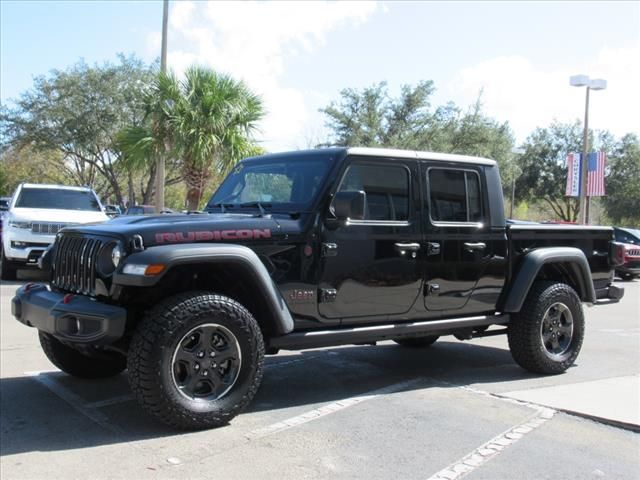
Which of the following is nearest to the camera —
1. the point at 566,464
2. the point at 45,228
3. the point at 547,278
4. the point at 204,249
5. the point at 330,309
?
the point at 566,464

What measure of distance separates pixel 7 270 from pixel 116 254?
9683 millimetres

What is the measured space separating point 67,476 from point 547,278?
4.74 metres

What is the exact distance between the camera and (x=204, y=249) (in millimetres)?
4191

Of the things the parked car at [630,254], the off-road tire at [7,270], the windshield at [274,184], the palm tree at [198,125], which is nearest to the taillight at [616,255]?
the windshield at [274,184]

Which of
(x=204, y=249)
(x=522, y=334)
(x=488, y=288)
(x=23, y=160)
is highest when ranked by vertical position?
(x=23, y=160)

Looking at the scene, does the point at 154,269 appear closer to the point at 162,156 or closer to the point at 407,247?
the point at 407,247

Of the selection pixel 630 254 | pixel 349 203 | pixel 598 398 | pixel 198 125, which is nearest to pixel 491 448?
pixel 598 398

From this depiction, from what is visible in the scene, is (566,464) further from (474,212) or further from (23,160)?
(23,160)

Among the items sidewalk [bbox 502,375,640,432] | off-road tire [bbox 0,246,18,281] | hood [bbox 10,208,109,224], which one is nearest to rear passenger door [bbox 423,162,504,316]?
sidewalk [bbox 502,375,640,432]

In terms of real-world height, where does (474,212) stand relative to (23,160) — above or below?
below

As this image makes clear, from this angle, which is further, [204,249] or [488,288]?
[488,288]

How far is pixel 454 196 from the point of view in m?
5.66

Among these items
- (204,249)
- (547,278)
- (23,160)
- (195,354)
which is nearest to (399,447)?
(195,354)

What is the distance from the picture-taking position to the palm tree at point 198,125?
589 inches
